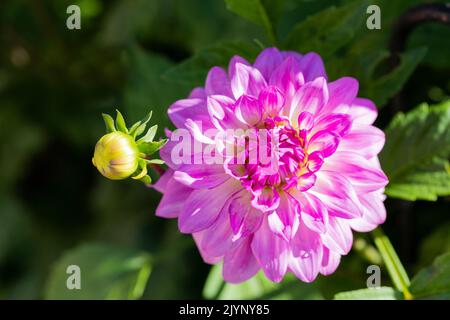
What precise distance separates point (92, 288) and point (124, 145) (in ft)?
1.20

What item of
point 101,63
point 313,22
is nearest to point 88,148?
point 101,63

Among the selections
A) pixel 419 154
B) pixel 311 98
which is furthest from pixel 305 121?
pixel 419 154

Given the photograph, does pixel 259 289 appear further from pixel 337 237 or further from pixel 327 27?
pixel 327 27

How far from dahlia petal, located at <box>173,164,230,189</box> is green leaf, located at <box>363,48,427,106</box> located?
0.75 ft

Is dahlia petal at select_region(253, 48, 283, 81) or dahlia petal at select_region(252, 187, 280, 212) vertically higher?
dahlia petal at select_region(253, 48, 283, 81)

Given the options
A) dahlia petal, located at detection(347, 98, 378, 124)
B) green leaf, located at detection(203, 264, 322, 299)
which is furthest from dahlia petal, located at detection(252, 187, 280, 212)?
green leaf, located at detection(203, 264, 322, 299)

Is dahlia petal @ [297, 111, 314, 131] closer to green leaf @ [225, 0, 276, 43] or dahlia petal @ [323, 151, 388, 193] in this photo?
dahlia petal @ [323, 151, 388, 193]

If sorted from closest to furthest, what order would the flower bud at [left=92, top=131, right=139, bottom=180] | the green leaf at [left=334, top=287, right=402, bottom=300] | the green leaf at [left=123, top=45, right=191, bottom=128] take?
the flower bud at [left=92, top=131, right=139, bottom=180]
the green leaf at [left=334, top=287, right=402, bottom=300]
the green leaf at [left=123, top=45, right=191, bottom=128]

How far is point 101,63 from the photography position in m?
1.14

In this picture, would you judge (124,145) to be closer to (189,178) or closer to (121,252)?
(189,178)

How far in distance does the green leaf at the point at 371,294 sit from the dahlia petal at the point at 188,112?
0.76 feet

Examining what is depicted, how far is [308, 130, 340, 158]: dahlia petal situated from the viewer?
0.56m

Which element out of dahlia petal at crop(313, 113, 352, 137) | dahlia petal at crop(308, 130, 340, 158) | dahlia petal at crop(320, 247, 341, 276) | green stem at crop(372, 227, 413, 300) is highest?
dahlia petal at crop(313, 113, 352, 137)

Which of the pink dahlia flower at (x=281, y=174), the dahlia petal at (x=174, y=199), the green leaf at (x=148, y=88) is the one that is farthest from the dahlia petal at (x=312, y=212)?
the green leaf at (x=148, y=88)
